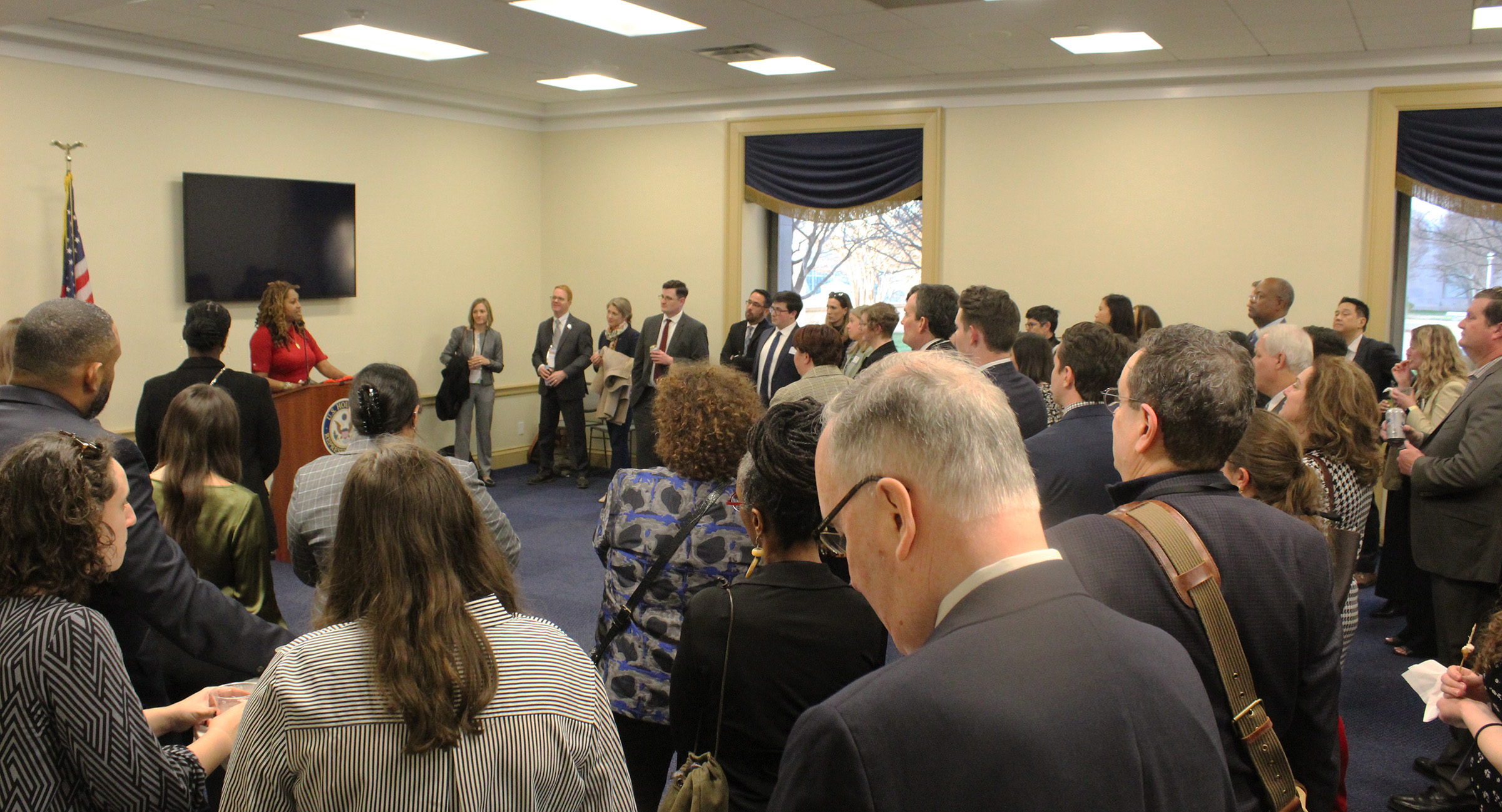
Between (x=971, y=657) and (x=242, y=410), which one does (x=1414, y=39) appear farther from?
(x=971, y=657)

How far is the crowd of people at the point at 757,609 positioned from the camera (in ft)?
2.80

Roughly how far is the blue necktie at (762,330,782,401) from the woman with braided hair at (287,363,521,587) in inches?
172

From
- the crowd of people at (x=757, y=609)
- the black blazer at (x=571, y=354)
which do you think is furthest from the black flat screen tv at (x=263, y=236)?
the crowd of people at (x=757, y=609)

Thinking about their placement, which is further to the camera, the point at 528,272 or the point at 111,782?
the point at 528,272

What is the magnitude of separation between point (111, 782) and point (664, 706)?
107cm

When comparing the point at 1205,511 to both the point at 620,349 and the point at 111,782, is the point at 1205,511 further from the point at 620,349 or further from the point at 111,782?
the point at 620,349

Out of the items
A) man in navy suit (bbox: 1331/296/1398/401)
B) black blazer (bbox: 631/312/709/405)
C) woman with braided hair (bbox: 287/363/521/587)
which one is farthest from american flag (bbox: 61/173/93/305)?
man in navy suit (bbox: 1331/296/1398/401)

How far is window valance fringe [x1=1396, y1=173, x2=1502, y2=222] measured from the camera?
21.3 feet

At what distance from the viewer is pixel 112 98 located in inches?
254

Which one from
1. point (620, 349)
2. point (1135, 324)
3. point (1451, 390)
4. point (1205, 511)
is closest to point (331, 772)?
point (1205, 511)

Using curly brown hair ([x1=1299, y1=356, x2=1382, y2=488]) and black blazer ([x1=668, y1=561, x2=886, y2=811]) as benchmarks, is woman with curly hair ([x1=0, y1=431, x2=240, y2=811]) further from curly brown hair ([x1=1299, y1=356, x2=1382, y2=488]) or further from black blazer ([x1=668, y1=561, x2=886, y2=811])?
curly brown hair ([x1=1299, y1=356, x2=1382, y2=488])

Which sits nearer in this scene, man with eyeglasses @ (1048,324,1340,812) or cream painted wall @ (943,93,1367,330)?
man with eyeglasses @ (1048,324,1340,812)

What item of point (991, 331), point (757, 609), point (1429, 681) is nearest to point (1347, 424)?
point (1429, 681)

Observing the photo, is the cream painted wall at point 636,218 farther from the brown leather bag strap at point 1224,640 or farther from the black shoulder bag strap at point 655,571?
the brown leather bag strap at point 1224,640
